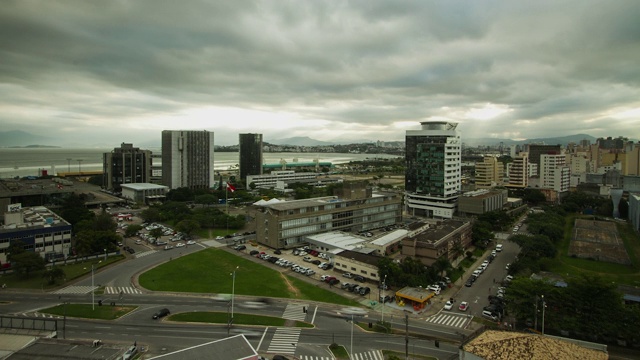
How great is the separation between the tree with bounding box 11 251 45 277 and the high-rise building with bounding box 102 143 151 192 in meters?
65.4

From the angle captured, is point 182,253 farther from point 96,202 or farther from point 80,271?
point 96,202

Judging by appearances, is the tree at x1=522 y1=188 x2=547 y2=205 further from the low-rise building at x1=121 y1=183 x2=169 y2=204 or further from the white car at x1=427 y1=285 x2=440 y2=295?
the low-rise building at x1=121 y1=183 x2=169 y2=204

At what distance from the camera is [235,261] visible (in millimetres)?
41531

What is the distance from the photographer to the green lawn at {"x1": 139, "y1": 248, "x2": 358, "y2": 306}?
32.5m

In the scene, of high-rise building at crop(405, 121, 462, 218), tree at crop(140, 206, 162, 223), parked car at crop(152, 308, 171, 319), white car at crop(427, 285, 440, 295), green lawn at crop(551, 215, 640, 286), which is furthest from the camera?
high-rise building at crop(405, 121, 462, 218)

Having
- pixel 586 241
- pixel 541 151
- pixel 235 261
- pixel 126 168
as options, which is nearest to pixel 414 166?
pixel 586 241

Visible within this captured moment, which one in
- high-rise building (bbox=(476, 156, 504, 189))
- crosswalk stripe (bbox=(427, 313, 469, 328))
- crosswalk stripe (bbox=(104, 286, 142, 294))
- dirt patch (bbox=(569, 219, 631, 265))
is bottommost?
crosswalk stripe (bbox=(427, 313, 469, 328))

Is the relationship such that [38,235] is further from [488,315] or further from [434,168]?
[434,168]

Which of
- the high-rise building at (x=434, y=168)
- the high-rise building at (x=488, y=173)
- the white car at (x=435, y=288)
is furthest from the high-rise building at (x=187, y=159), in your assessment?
the high-rise building at (x=488, y=173)

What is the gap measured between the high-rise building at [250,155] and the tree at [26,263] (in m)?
86.5

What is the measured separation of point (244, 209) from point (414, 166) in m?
35.1

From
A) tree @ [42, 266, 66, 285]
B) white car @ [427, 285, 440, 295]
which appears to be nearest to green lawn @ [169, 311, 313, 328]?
white car @ [427, 285, 440, 295]

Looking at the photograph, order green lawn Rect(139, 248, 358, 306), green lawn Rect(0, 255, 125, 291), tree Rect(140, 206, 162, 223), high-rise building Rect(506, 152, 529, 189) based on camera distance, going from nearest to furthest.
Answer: green lawn Rect(139, 248, 358, 306)
green lawn Rect(0, 255, 125, 291)
tree Rect(140, 206, 162, 223)
high-rise building Rect(506, 152, 529, 189)

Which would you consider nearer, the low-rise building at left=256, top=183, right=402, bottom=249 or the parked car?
the parked car
